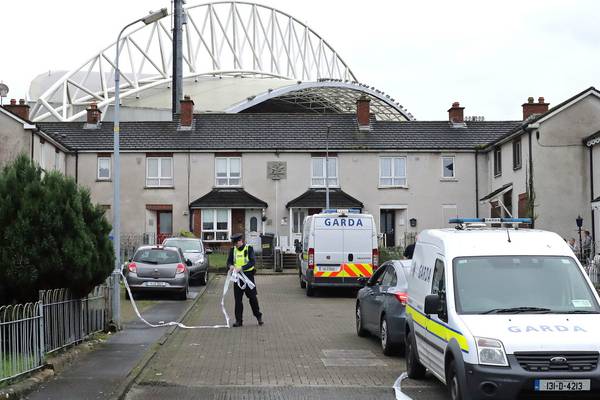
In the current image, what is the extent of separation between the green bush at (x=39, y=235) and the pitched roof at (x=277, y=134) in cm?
3259

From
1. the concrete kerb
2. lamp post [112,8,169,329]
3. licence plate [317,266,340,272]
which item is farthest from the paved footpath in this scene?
licence plate [317,266,340,272]

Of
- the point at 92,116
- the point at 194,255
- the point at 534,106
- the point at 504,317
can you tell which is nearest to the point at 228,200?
the point at 92,116

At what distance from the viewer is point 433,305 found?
8.50 meters

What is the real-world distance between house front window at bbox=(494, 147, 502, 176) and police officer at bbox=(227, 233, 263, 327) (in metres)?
27.4

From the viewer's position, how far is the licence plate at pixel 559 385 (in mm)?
7289

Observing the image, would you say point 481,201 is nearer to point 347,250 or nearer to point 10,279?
point 347,250

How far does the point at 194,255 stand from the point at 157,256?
586 cm

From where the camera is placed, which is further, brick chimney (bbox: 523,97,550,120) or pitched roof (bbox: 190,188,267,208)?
brick chimney (bbox: 523,97,550,120)

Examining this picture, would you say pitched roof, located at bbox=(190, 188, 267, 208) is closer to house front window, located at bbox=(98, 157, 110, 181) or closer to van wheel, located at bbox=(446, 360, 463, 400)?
house front window, located at bbox=(98, 157, 110, 181)

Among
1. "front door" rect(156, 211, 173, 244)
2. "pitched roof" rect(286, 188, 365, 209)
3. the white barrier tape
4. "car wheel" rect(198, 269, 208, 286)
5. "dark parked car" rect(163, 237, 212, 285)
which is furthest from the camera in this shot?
"front door" rect(156, 211, 173, 244)

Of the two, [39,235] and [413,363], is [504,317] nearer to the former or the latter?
[413,363]

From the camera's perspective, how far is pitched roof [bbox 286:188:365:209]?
4316 centimetres

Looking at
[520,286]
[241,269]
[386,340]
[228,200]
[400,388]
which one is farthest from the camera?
[228,200]

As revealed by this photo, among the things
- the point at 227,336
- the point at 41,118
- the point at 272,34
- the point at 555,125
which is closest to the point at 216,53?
the point at 272,34
